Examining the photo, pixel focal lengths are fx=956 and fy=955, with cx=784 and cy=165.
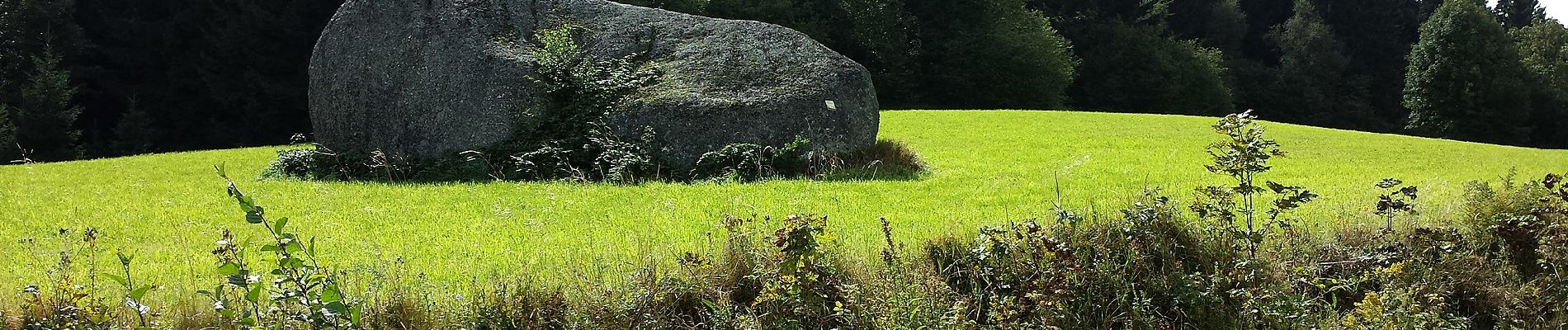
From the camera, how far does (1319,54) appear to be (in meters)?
47.0

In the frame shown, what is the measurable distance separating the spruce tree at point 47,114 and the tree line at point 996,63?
1.9 inches

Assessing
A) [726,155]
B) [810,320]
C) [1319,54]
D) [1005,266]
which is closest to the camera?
[810,320]

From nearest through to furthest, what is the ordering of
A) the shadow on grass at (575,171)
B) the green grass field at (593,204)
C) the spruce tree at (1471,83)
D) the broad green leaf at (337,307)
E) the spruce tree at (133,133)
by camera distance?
the broad green leaf at (337,307) < the green grass field at (593,204) < the shadow on grass at (575,171) < the spruce tree at (133,133) < the spruce tree at (1471,83)

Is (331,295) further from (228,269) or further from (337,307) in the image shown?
(228,269)

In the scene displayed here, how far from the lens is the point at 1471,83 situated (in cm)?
3712

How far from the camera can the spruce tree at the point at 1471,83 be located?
3716 cm

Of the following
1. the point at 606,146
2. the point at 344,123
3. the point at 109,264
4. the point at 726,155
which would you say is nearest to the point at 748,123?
the point at 726,155

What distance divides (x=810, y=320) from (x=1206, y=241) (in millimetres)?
2401

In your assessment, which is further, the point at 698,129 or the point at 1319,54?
the point at 1319,54

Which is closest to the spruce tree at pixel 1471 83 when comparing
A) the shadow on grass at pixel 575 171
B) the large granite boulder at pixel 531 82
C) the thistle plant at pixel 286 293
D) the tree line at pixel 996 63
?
the tree line at pixel 996 63

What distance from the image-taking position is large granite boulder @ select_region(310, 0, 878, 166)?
10.6m

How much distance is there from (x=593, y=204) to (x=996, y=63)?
2947 centimetres

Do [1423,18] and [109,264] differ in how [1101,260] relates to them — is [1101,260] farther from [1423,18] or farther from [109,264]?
[1423,18]

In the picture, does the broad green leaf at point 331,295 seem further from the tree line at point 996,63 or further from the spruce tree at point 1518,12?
the spruce tree at point 1518,12
